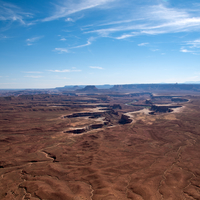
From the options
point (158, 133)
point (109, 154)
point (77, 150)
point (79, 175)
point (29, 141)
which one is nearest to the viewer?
point (79, 175)

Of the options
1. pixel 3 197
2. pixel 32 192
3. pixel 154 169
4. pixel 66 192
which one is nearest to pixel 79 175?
pixel 66 192

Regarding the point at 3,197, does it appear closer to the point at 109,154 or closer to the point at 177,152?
the point at 109,154

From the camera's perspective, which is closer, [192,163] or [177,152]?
[192,163]

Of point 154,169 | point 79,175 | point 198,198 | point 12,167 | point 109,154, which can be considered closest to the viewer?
point 198,198

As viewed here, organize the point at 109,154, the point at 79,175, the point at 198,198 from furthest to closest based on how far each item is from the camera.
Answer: the point at 109,154, the point at 79,175, the point at 198,198

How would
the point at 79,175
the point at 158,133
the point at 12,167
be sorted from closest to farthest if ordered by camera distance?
the point at 79,175 → the point at 12,167 → the point at 158,133

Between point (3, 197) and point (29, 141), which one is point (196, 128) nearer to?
point (29, 141)

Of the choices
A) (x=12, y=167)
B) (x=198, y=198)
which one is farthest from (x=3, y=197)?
(x=198, y=198)

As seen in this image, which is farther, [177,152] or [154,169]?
[177,152]
